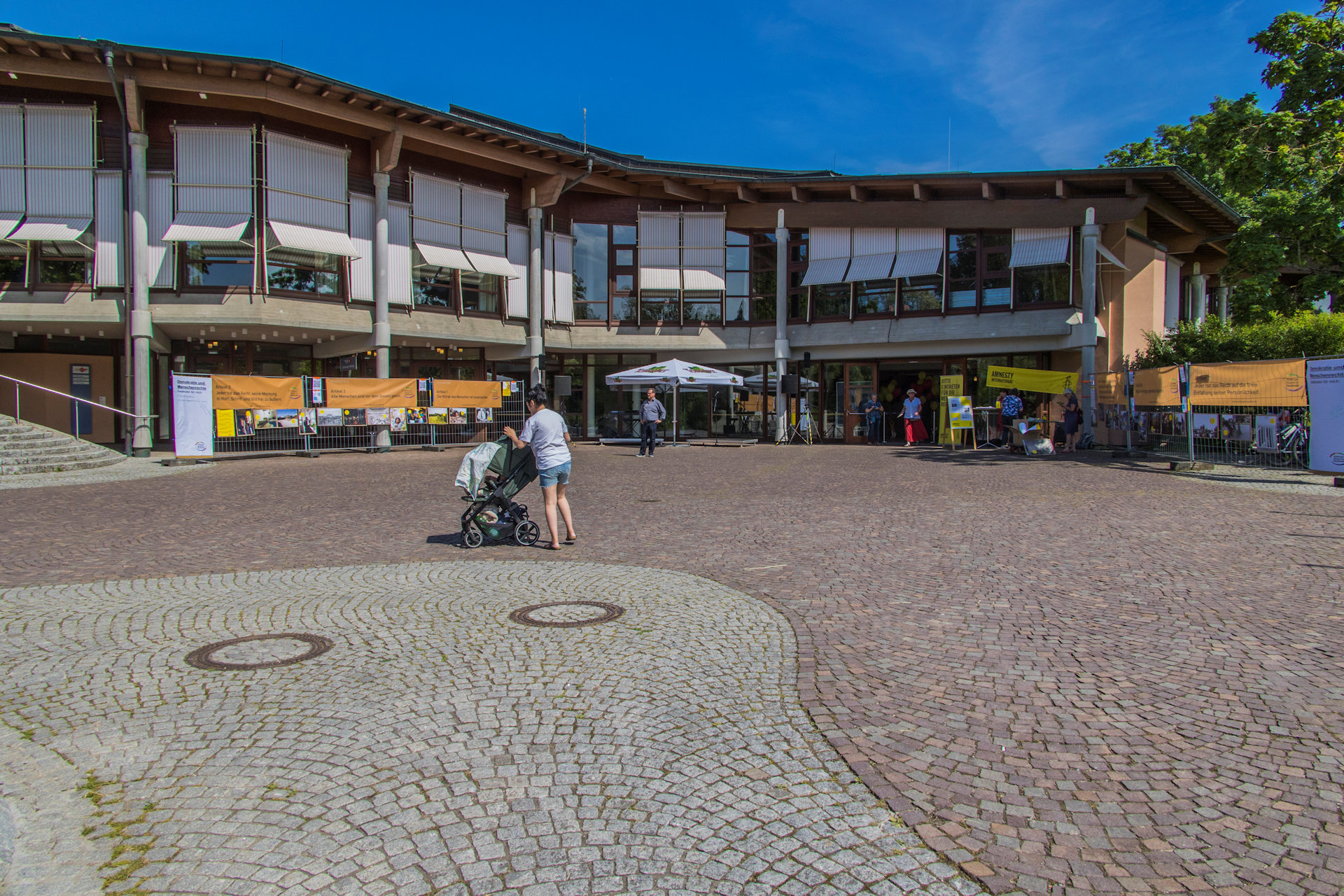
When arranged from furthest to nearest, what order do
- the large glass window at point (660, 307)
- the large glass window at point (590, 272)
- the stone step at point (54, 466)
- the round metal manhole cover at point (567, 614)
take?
the large glass window at point (660, 307), the large glass window at point (590, 272), the stone step at point (54, 466), the round metal manhole cover at point (567, 614)

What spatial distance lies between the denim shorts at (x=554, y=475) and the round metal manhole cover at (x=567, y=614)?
8.03 feet

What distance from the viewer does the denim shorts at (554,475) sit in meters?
8.28

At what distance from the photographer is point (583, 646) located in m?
4.91

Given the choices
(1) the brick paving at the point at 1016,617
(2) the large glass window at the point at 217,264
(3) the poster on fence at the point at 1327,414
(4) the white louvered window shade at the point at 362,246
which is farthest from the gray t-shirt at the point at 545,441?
(4) the white louvered window shade at the point at 362,246

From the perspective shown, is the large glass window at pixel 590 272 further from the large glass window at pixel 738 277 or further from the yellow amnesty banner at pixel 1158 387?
the yellow amnesty banner at pixel 1158 387

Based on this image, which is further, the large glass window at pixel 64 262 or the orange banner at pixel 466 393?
the orange banner at pixel 466 393

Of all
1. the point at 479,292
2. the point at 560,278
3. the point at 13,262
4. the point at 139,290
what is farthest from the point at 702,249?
the point at 13,262

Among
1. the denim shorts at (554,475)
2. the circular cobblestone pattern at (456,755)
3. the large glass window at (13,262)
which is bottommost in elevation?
the circular cobblestone pattern at (456,755)

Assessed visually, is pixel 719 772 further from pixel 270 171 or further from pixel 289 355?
pixel 289 355

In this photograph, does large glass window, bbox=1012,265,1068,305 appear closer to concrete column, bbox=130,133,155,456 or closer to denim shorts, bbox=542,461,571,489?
denim shorts, bbox=542,461,571,489

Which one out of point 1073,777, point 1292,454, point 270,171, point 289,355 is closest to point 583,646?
point 1073,777

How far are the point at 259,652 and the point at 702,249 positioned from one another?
2572 centimetres

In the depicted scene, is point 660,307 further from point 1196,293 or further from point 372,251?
point 1196,293

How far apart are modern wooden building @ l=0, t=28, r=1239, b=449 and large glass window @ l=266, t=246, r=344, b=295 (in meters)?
0.07
